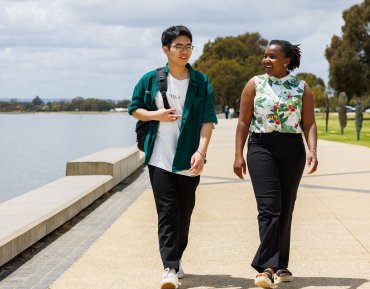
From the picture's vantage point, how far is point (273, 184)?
4922 mm

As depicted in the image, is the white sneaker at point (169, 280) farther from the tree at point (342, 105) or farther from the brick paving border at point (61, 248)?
the tree at point (342, 105)

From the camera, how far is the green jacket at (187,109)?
4.98 metres

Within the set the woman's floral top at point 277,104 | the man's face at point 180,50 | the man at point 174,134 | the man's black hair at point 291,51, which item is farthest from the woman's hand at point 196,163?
the man's black hair at point 291,51

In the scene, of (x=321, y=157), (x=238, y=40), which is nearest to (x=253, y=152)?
(x=321, y=157)

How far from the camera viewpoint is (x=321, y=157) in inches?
698

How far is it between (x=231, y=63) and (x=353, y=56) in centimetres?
2314

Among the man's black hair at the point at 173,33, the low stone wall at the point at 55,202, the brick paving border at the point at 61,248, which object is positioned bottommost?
the brick paving border at the point at 61,248

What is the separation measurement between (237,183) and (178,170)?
23.3ft

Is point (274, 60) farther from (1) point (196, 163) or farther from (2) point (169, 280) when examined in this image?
(2) point (169, 280)

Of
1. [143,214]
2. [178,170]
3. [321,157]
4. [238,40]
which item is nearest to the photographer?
[178,170]

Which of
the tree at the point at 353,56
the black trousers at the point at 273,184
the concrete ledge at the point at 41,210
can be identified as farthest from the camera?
the tree at the point at 353,56

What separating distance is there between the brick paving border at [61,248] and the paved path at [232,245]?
0.13 m

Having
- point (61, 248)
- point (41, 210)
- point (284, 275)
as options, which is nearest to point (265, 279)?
point (284, 275)

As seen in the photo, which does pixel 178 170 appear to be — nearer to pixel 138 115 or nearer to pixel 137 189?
pixel 138 115
